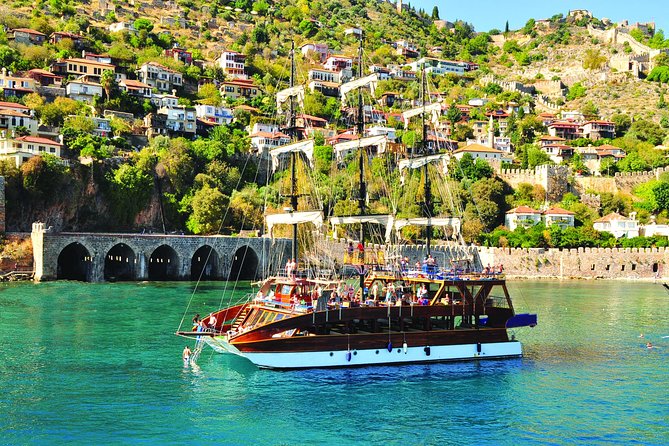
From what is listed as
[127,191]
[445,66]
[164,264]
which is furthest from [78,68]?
[445,66]

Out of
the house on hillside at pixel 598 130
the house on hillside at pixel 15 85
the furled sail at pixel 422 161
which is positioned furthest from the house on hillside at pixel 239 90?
the furled sail at pixel 422 161

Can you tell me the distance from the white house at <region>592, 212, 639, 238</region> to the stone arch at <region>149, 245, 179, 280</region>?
175 feet

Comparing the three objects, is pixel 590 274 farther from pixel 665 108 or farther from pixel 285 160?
pixel 665 108

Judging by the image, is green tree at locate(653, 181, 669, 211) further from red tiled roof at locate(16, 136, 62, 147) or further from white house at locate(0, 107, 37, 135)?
white house at locate(0, 107, 37, 135)

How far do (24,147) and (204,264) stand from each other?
21.2 metres

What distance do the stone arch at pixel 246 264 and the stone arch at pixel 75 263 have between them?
13942mm

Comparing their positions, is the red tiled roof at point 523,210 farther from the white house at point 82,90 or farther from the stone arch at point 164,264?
the white house at point 82,90

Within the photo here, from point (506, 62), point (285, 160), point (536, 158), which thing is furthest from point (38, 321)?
point (506, 62)

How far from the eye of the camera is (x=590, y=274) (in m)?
84.3

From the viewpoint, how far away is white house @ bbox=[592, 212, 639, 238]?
3580 inches

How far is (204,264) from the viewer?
74375 millimetres

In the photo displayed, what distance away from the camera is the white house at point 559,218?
92.0 meters

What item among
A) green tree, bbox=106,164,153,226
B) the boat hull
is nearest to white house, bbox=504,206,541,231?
green tree, bbox=106,164,153,226

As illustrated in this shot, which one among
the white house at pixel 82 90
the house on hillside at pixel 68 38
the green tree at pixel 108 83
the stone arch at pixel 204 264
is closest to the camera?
the stone arch at pixel 204 264
